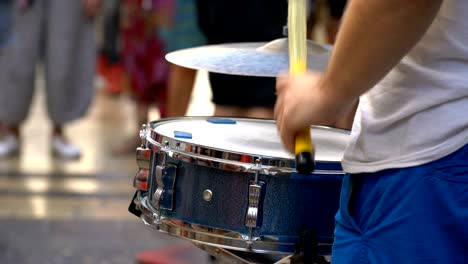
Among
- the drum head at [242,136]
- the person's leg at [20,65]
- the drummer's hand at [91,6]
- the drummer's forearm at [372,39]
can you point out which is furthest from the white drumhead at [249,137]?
the person's leg at [20,65]

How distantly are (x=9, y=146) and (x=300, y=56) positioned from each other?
4645mm

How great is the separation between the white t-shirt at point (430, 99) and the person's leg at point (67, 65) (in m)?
4.39

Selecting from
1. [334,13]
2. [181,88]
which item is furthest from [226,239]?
[334,13]

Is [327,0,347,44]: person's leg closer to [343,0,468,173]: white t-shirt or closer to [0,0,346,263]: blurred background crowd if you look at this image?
[0,0,346,263]: blurred background crowd

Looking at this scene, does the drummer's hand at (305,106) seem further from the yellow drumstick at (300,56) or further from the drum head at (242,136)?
the drum head at (242,136)

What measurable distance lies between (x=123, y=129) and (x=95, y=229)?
2.46 m

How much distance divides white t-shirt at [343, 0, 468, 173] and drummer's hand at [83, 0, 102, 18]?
431 cm

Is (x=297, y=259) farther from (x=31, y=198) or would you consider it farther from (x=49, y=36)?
(x=49, y=36)

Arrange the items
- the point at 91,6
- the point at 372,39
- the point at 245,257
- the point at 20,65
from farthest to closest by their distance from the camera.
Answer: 1. the point at 20,65
2. the point at 91,6
3. the point at 245,257
4. the point at 372,39

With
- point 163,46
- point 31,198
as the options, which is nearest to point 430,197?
point 31,198

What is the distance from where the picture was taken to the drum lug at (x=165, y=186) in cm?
235

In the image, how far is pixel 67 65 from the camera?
596cm

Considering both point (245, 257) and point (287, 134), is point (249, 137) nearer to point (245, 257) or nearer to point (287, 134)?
point (245, 257)

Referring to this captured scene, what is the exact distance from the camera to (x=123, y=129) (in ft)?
23.6
